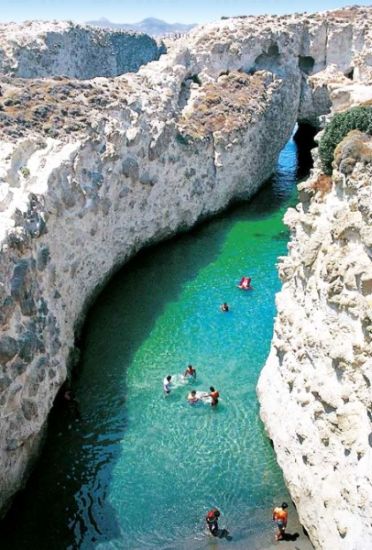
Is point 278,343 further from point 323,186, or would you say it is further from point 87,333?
point 87,333

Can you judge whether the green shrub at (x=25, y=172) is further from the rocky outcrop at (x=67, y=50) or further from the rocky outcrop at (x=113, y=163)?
the rocky outcrop at (x=67, y=50)

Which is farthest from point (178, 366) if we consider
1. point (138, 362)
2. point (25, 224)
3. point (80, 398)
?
point (25, 224)

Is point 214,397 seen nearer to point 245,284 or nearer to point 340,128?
point 245,284

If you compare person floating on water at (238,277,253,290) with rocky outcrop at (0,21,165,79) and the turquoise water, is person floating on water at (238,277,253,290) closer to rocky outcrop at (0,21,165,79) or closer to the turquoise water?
the turquoise water

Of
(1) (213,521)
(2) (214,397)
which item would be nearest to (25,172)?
(2) (214,397)

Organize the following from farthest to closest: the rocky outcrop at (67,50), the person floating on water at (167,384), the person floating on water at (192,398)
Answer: the rocky outcrop at (67,50)
the person floating on water at (167,384)
the person floating on water at (192,398)

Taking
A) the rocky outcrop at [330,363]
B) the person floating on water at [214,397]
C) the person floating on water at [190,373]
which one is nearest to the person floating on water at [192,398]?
the person floating on water at [214,397]
